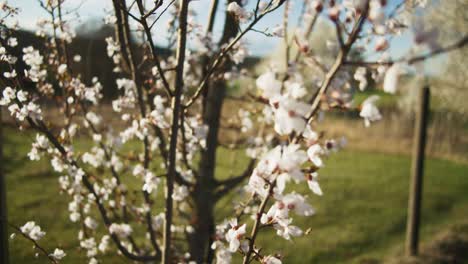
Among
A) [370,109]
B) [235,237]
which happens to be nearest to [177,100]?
[235,237]

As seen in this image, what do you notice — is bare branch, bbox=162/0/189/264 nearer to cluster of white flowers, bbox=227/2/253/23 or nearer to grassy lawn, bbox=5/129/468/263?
cluster of white flowers, bbox=227/2/253/23

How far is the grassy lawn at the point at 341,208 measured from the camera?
Result: 146 inches

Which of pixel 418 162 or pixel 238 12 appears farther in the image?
pixel 418 162

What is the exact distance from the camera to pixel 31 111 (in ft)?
6.70

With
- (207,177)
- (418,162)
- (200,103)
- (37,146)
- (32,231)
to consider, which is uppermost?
(200,103)

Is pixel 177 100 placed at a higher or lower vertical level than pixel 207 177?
higher

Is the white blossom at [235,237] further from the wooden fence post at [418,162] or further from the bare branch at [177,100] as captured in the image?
the wooden fence post at [418,162]

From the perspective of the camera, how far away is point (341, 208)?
27.4ft

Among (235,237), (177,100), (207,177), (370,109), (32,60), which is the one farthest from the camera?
(207,177)

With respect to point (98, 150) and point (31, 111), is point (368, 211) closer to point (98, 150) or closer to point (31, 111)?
point (98, 150)

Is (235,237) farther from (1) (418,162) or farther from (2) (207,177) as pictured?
(1) (418,162)

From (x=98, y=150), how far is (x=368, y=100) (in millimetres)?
2500

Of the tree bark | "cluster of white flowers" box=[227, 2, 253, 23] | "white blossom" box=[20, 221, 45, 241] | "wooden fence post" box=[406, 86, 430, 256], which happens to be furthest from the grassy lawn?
"cluster of white flowers" box=[227, 2, 253, 23]

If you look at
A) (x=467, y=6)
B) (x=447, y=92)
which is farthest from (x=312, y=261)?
(x=447, y=92)
